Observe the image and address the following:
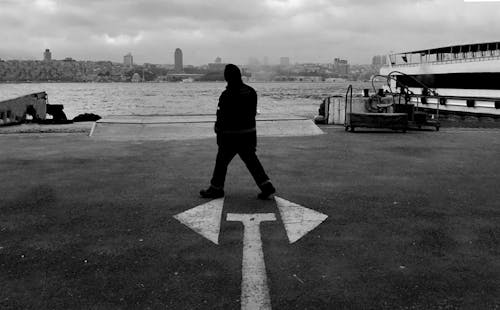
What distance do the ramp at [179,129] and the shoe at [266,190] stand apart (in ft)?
22.2

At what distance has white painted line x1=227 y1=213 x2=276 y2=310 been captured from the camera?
11.6 feet

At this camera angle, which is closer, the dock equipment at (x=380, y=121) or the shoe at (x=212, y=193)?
the shoe at (x=212, y=193)

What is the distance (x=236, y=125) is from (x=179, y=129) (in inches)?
297

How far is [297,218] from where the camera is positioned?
561cm

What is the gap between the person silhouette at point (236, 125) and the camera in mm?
6137

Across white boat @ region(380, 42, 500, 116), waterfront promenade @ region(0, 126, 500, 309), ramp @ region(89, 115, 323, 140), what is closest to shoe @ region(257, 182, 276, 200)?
waterfront promenade @ region(0, 126, 500, 309)

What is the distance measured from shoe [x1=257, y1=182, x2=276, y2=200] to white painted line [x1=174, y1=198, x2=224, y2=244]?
0.57 m

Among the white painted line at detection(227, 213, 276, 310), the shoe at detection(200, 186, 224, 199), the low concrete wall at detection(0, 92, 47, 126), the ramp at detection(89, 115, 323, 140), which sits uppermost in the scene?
the low concrete wall at detection(0, 92, 47, 126)

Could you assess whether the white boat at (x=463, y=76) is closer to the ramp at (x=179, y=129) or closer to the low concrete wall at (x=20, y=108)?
the ramp at (x=179, y=129)

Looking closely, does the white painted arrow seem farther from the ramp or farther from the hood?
the ramp

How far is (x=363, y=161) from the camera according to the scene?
9.50m

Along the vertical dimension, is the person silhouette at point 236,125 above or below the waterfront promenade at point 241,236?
above

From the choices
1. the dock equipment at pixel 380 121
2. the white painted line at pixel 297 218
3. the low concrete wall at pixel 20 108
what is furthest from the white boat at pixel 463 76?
the white painted line at pixel 297 218

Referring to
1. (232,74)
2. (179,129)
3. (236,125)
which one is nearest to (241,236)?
(236,125)
